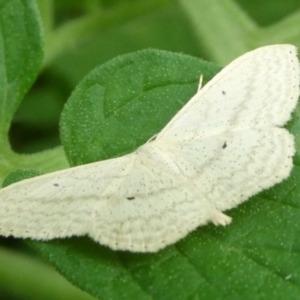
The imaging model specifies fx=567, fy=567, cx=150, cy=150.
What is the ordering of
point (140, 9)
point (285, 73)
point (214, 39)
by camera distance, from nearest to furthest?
point (285, 73) → point (214, 39) → point (140, 9)

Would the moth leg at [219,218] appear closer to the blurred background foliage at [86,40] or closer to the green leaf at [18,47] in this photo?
the green leaf at [18,47]

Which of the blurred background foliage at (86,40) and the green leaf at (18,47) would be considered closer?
the green leaf at (18,47)

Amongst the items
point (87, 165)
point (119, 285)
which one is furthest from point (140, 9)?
point (119, 285)

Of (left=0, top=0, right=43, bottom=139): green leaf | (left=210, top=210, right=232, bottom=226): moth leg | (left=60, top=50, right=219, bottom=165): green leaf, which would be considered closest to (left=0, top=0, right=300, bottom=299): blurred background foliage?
(left=0, top=0, right=43, bottom=139): green leaf

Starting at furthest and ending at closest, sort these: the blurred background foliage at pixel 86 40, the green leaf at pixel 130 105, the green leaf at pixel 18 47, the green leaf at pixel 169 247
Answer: the blurred background foliage at pixel 86 40 → the green leaf at pixel 18 47 → the green leaf at pixel 130 105 → the green leaf at pixel 169 247

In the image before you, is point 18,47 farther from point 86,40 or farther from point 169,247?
point 86,40

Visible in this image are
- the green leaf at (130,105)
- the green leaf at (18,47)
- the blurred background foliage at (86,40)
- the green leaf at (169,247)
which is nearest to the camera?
the green leaf at (169,247)

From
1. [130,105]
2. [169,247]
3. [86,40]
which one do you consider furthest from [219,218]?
[86,40]

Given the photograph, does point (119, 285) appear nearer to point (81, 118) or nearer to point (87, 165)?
point (87, 165)

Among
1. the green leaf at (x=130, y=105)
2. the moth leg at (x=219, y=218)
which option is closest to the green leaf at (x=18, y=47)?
the green leaf at (x=130, y=105)
